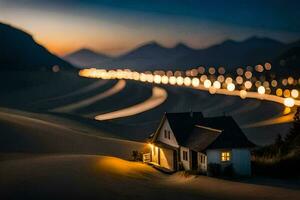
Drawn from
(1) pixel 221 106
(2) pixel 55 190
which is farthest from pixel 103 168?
(1) pixel 221 106

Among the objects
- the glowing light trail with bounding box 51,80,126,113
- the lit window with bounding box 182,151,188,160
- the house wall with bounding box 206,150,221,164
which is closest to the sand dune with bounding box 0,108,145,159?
the lit window with bounding box 182,151,188,160

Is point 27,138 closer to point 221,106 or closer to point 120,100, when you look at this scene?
point 221,106

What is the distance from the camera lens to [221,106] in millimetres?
87250

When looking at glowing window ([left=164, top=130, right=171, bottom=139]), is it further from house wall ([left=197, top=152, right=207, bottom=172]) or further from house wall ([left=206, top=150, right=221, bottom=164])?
house wall ([left=206, top=150, right=221, bottom=164])

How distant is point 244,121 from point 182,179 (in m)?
40.2

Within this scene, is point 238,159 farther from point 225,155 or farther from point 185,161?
point 185,161

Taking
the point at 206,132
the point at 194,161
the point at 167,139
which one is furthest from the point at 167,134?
the point at 194,161

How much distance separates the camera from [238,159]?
32.5 metres

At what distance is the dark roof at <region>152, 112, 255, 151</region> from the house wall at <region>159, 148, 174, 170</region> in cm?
152

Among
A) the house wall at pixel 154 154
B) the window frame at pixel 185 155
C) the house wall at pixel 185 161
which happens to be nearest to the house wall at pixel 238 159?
the house wall at pixel 185 161

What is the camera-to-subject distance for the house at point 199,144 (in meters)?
32.4

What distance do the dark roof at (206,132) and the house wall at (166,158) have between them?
152 centimetres

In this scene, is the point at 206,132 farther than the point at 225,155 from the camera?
Yes

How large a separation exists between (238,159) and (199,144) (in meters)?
2.72
